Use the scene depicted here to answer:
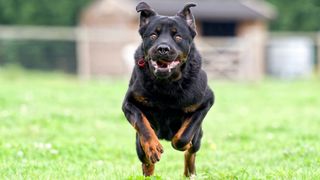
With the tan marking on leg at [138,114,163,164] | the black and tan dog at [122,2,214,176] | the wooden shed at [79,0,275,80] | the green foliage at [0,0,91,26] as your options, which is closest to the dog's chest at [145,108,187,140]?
the black and tan dog at [122,2,214,176]

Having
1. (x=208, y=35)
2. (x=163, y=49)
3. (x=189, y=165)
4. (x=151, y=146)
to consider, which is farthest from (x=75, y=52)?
(x=151, y=146)

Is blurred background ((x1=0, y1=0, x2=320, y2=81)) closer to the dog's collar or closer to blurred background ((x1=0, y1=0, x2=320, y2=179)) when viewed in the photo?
blurred background ((x1=0, y1=0, x2=320, y2=179))

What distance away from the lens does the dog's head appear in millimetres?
6289

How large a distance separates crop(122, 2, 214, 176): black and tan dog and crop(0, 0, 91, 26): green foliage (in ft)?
121

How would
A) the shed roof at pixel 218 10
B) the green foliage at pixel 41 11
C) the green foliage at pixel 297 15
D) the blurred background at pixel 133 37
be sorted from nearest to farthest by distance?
1. the blurred background at pixel 133 37
2. the shed roof at pixel 218 10
3. the green foliage at pixel 41 11
4. the green foliage at pixel 297 15

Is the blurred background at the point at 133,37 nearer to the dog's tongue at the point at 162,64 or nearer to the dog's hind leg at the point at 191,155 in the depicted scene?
the dog's hind leg at the point at 191,155

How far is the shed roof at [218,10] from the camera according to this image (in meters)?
38.9

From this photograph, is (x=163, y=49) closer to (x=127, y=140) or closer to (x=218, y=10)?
(x=127, y=140)

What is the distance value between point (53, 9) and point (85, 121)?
31.2 m

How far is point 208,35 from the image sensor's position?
4106 cm

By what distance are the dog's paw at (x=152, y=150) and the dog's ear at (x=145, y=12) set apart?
1305mm

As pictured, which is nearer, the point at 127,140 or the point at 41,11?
the point at 127,140

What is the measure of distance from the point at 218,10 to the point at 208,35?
6.45 feet

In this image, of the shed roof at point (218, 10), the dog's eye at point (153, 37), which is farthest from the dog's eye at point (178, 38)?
the shed roof at point (218, 10)
